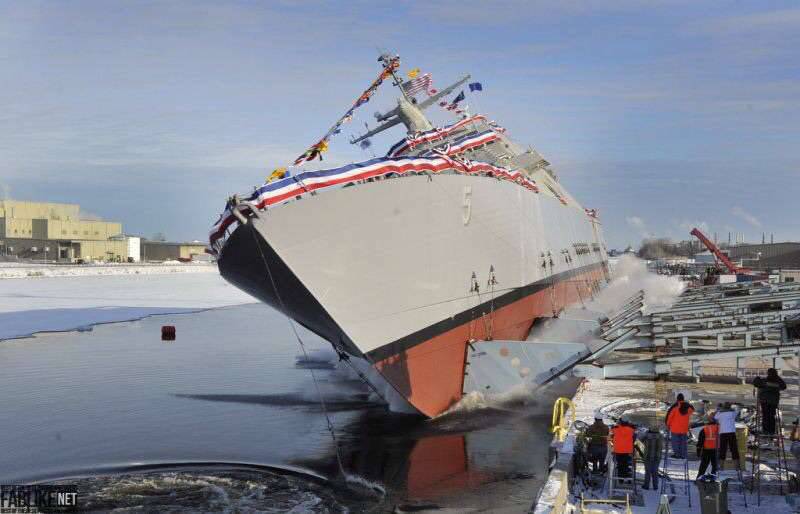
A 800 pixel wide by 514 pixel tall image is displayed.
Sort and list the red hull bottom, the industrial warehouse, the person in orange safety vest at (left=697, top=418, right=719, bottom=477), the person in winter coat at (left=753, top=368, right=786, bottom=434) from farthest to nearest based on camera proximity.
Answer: the industrial warehouse < the red hull bottom < the person in winter coat at (left=753, top=368, right=786, bottom=434) < the person in orange safety vest at (left=697, top=418, right=719, bottom=477)

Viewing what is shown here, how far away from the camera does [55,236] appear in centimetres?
10981

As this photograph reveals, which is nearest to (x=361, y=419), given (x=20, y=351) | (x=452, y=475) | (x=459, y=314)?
(x=459, y=314)

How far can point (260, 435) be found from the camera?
15922 millimetres

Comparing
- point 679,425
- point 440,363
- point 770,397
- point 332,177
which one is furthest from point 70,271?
point 770,397

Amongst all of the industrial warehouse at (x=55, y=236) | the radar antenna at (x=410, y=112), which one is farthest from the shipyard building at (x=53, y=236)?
the radar antenna at (x=410, y=112)

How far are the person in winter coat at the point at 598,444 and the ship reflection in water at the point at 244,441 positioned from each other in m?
1.28

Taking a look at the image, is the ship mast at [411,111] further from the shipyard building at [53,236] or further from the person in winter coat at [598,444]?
the shipyard building at [53,236]

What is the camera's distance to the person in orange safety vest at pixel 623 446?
10502 millimetres

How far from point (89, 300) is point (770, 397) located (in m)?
43.7

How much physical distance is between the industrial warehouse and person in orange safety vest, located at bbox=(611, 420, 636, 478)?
104142 mm

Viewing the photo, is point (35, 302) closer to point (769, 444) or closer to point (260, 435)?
point (260, 435)

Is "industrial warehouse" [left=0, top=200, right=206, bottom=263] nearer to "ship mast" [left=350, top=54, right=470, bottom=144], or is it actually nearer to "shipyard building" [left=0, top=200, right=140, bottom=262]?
"shipyard building" [left=0, top=200, right=140, bottom=262]

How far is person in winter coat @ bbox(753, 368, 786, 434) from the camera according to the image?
477 inches

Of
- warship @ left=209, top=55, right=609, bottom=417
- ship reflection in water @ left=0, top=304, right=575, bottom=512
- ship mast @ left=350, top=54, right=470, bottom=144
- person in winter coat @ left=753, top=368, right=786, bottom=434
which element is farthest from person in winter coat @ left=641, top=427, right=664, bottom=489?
ship mast @ left=350, top=54, right=470, bottom=144
